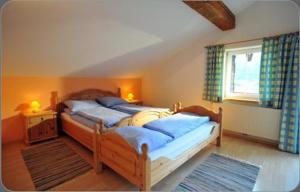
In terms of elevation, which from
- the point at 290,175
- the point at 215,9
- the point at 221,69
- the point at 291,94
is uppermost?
the point at 215,9

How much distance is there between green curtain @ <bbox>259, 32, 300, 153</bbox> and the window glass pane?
0.27 m

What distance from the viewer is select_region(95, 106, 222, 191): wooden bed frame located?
1.60m

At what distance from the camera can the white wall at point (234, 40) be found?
2848 mm

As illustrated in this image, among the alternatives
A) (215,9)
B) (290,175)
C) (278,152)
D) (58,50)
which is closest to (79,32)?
(58,50)

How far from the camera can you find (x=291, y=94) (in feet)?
8.78

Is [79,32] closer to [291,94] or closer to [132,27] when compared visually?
[132,27]

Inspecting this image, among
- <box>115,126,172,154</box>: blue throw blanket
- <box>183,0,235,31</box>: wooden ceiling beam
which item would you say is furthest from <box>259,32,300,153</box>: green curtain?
<box>115,126,172,154</box>: blue throw blanket

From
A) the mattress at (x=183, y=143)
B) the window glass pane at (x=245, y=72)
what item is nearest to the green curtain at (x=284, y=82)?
the window glass pane at (x=245, y=72)

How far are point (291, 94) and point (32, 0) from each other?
11.9 feet

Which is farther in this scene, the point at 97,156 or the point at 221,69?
the point at 221,69

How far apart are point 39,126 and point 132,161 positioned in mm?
2241

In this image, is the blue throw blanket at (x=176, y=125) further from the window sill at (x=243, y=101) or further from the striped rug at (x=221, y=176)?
the window sill at (x=243, y=101)

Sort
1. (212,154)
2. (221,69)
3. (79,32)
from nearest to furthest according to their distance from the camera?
(79,32)
(212,154)
(221,69)

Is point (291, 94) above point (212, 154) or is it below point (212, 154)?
above
